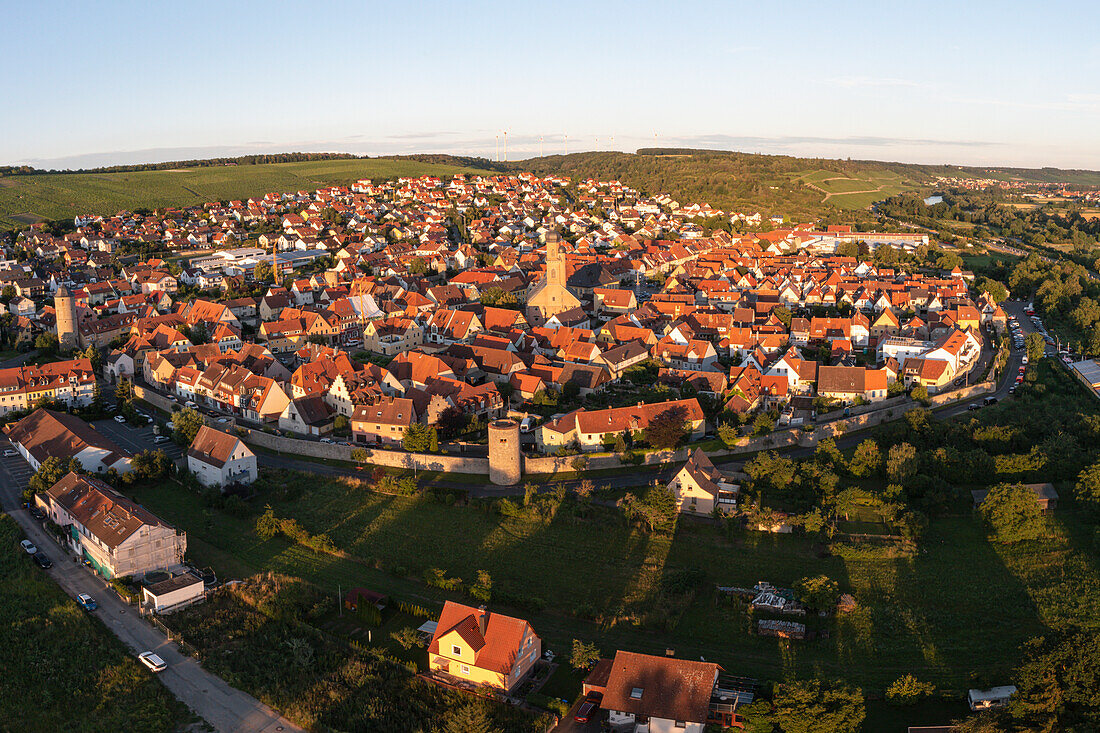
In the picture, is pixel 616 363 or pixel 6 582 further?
pixel 616 363

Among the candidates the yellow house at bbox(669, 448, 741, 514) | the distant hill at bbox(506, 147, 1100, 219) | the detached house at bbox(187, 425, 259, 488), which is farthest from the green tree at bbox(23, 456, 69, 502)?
the distant hill at bbox(506, 147, 1100, 219)

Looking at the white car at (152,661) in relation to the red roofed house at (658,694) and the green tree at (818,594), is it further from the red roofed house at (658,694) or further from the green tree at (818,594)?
the green tree at (818,594)

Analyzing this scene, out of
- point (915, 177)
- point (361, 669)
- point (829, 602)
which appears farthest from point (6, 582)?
point (915, 177)

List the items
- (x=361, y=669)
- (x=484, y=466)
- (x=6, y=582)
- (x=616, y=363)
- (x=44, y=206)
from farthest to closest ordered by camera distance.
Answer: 1. (x=44, y=206)
2. (x=616, y=363)
3. (x=484, y=466)
4. (x=6, y=582)
5. (x=361, y=669)

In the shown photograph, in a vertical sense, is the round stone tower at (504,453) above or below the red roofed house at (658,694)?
above

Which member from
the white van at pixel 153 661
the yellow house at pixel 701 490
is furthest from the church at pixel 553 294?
the white van at pixel 153 661

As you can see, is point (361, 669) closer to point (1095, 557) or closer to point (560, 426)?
point (560, 426)

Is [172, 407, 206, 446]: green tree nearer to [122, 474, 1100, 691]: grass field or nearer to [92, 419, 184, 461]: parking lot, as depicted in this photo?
[92, 419, 184, 461]: parking lot

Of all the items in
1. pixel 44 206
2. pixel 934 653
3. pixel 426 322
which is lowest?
pixel 934 653
